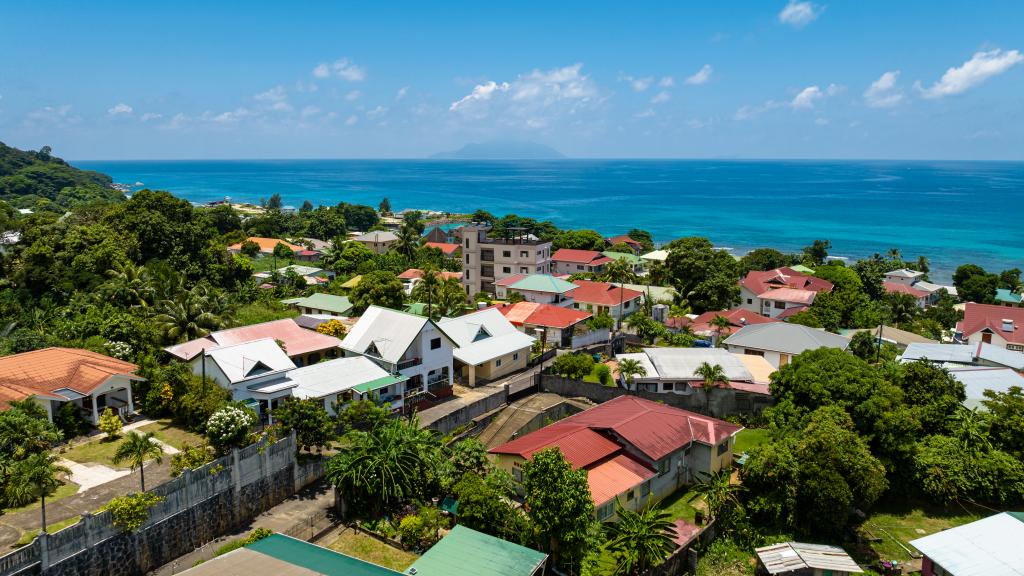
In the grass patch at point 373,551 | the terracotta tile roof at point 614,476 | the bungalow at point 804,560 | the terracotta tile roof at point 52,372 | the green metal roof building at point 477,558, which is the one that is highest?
the terracotta tile roof at point 52,372

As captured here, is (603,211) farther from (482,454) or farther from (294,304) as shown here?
(482,454)

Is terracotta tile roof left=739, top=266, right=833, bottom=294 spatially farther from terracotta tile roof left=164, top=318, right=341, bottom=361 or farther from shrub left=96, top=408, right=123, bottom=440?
shrub left=96, top=408, right=123, bottom=440

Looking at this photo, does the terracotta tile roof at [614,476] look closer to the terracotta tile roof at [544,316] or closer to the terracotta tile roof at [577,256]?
the terracotta tile roof at [544,316]

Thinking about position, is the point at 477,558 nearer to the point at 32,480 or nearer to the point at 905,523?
the point at 32,480

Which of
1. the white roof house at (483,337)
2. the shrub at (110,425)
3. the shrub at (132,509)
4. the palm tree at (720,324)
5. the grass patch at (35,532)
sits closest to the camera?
the shrub at (132,509)

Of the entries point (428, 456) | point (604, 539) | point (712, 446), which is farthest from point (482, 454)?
point (712, 446)

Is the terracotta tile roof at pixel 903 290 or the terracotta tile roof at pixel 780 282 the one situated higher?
the terracotta tile roof at pixel 780 282

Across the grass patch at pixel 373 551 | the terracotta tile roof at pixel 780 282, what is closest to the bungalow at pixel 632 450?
the grass patch at pixel 373 551
